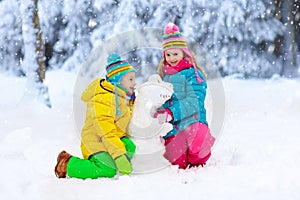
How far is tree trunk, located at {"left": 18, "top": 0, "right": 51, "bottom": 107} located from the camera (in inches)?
343

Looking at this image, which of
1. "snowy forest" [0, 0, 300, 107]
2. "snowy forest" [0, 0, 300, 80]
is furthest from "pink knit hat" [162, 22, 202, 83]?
"snowy forest" [0, 0, 300, 80]

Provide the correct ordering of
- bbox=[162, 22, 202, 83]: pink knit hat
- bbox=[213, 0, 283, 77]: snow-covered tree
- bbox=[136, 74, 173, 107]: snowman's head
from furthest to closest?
bbox=[213, 0, 283, 77]: snow-covered tree
bbox=[162, 22, 202, 83]: pink knit hat
bbox=[136, 74, 173, 107]: snowman's head

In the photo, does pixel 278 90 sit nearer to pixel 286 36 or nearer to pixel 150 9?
pixel 286 36

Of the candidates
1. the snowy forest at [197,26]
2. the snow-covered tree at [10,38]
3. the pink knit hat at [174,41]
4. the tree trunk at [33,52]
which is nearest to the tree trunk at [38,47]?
the tree trunk at [33,52]

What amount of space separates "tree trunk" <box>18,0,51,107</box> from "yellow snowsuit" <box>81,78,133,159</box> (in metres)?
5.24

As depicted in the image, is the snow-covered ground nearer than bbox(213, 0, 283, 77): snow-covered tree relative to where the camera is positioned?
Yes

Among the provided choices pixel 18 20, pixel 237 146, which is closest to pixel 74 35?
pixel 18 20

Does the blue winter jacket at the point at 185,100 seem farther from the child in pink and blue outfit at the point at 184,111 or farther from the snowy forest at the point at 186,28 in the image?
the snowy forest at the point at 186,28

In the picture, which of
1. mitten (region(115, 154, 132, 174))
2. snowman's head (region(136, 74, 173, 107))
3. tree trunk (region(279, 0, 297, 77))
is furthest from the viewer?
tree trunk (region(279, 0, 297, 77))

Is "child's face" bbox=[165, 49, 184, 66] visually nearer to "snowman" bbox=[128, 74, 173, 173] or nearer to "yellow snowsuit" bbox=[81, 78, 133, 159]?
"snowman" bbox=[128, 74, 173, 173]

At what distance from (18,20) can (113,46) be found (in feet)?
11.5

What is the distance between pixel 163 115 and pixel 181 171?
1.90 feet

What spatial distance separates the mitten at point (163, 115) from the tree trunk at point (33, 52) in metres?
5.34

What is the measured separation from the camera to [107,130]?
3604 mm
